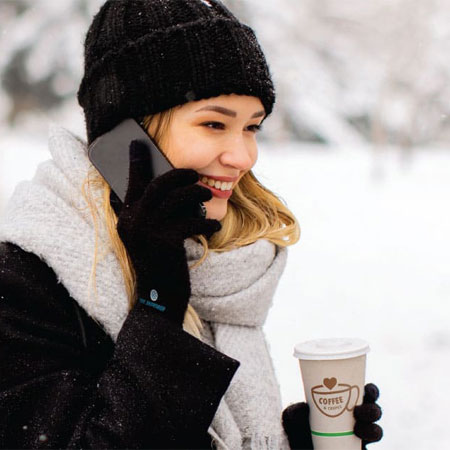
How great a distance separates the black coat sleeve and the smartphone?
12.0 inches

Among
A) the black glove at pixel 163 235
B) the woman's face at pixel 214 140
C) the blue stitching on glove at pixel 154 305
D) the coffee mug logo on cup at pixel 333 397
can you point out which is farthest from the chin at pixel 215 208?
the coffee mug logo on cup at pixel 333 397

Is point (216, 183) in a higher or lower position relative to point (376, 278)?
lower

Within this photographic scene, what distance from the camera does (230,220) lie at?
2.00 metres

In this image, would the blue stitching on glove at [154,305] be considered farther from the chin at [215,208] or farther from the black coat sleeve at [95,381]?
the chin at [215,208]

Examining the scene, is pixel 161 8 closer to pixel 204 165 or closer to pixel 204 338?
pixel 204 165

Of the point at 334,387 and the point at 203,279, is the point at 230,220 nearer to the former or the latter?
the point at 203,279

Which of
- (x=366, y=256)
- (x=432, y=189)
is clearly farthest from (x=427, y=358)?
(x=432, y=189)

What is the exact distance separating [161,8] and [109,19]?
0.47ft

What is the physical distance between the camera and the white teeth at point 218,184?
66.9 inches

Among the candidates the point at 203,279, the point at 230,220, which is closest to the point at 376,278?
the point at 230,220

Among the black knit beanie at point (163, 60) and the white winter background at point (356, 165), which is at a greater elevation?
the white winter background at point (356, 165)

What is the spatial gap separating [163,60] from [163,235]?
1.60ft

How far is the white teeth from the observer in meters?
1.70

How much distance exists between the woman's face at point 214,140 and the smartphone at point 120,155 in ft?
0.14
